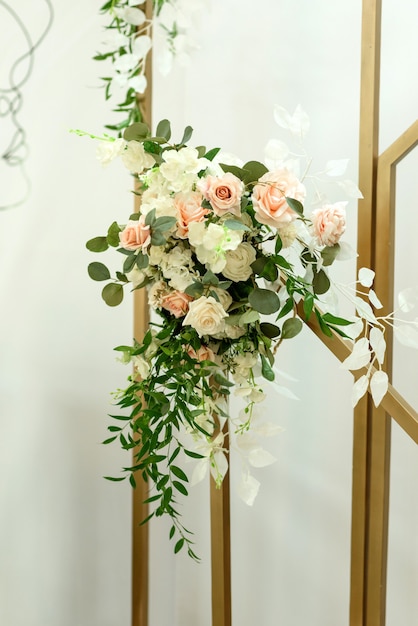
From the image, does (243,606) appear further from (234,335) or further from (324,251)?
(324,251)

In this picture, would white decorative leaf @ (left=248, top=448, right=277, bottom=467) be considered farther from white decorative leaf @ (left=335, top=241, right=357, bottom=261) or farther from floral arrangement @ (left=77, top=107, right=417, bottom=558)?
white decorative leaf @ (left=335, top=241, right=357, bottom=261)

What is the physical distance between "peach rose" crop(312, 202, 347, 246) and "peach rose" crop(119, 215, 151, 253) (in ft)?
0.89

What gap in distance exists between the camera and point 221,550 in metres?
1.46

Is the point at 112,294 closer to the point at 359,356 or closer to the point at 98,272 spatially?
the point at 98,272

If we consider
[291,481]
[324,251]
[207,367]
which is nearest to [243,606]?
[291,481]

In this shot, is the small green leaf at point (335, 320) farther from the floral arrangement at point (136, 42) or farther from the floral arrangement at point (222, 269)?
the floral arrangement at point (136, 42)

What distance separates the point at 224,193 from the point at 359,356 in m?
0.33

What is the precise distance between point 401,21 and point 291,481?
109 cm

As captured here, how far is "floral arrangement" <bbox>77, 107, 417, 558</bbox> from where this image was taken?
1.06 meters

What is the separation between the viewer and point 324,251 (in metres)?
1.10

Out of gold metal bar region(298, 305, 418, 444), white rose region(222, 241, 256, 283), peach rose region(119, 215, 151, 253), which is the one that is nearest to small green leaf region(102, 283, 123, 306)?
peach rose region(119, 215, 151, 253)

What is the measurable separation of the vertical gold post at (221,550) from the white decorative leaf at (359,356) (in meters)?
0.44

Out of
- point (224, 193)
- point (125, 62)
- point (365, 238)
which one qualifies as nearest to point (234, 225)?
point (224, 193)

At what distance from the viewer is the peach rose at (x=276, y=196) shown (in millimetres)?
1044
